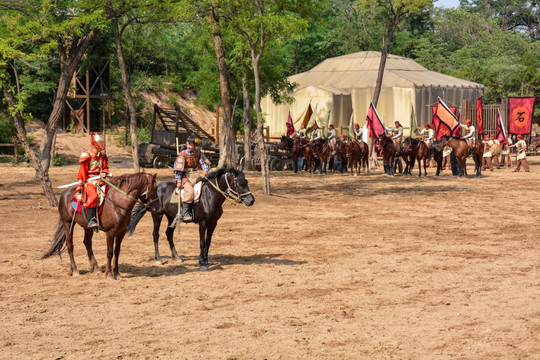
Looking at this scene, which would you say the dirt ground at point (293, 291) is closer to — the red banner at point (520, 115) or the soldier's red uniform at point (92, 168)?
the soldier's red uniform at point (92, 168)

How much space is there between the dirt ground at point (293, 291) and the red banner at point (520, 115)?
24317 mm

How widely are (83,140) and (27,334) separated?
1522 inches

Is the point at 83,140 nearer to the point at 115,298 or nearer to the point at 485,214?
the point at 485,214

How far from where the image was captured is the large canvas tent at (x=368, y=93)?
52.5 metres

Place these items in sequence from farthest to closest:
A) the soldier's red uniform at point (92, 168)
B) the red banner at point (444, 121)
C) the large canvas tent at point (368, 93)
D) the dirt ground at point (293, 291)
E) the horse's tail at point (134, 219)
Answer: the large canvas tent at point (368, 93) < the red banner at point (444, 121) < the horse's tail at point (134, 219) < the soldier's red uniform at point (92, 168) < the dirt ground at point (293, 291)

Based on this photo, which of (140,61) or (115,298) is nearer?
(115,298)

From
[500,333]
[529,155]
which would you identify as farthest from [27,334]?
[529,155]

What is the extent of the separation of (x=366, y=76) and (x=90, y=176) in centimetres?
4468

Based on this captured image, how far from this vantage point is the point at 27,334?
9.47m

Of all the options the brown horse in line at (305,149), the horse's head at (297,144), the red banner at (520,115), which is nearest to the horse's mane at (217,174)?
the brown horse in line at (305,149)

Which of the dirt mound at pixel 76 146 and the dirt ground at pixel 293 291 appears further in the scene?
the dirt mound at pixel 76 146

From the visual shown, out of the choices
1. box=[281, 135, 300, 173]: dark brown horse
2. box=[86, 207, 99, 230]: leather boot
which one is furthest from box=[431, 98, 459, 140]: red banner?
box=[86, 207, 99, 230]: leather boot

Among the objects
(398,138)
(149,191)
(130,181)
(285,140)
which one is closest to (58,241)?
(130,181)

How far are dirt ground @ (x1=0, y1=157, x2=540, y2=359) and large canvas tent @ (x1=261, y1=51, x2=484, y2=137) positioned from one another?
104 feet
